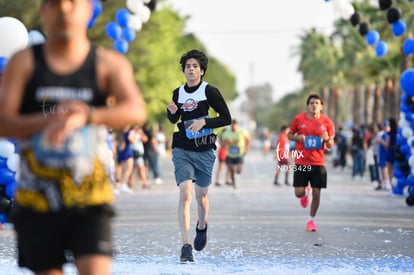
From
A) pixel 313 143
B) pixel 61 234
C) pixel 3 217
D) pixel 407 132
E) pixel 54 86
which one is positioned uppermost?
pixel 407 132

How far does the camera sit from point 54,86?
13.0 ft

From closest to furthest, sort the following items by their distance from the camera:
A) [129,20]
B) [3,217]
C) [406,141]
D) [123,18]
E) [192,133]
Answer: [192,133] < [3,217] < [406,141] < [129,20] < [123,18]

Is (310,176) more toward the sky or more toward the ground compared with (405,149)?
more toward the ground

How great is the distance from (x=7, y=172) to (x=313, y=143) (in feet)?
12.7

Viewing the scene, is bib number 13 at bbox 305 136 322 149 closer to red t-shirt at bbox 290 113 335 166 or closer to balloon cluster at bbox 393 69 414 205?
red t-shirt at bbox 290 113 335 166

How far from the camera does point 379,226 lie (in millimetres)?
12797

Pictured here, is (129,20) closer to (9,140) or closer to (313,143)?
(9,140)

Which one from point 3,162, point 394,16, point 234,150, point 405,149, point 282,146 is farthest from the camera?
point 282,146

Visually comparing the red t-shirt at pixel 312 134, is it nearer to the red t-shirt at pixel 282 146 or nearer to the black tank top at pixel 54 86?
the black tank top at pixel 54 86

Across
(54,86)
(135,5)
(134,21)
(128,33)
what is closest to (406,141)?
(135,5)

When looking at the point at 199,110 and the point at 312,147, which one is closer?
the point at 199,110

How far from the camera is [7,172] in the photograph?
11945 mm

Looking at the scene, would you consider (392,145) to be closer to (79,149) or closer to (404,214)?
(404,214)

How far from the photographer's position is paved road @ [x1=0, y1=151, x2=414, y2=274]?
8.44m
